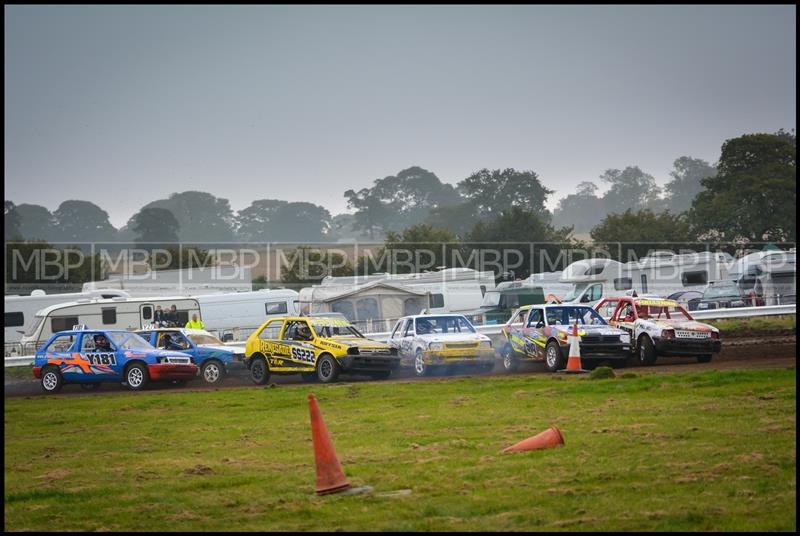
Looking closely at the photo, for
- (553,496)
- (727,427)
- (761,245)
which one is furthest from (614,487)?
(761,245)

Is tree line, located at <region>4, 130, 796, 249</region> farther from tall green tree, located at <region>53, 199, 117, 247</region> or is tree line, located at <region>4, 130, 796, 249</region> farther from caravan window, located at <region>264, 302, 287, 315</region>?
caravan window, located at <region>264, 302, 287, 315</region>

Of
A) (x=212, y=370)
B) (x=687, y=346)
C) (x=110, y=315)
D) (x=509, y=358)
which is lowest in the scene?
(x=212, y=370)

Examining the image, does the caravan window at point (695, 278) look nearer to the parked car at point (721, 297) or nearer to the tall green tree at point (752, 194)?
the parked car at point (721, 297)

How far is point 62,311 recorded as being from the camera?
35594 mm

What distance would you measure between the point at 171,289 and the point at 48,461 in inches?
1256

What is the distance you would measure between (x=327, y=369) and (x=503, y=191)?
3993 inches

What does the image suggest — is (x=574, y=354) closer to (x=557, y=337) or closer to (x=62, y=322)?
(x=557, y=337)

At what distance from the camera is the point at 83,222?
163 meters

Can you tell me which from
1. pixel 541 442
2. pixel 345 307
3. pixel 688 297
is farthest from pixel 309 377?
pixel 688 297

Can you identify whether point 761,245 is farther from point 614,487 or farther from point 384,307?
point 614,487

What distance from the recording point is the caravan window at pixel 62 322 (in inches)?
1400

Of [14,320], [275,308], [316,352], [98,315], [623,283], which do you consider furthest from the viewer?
[623,283]

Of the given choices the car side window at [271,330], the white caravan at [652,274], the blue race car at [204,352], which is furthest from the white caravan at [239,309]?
the car side window at [271,330]

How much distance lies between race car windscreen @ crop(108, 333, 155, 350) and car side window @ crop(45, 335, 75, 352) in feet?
3.19
